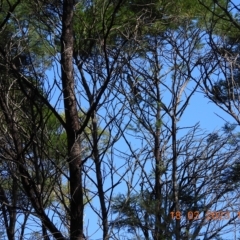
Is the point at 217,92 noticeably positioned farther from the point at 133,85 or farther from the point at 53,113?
the point at 53,113

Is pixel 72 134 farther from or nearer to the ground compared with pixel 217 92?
nearer to the ground

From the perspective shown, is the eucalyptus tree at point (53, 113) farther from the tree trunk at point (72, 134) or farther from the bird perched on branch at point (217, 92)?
the bird perched on branch at point (217, 92)

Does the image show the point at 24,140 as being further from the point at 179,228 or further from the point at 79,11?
the point at 79,11

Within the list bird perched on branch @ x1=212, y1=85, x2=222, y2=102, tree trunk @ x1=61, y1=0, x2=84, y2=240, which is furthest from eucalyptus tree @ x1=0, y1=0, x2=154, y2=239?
bird perched on branch @ x1=212, y1=85, x2=222, y2=102

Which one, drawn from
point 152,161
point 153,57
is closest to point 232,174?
point 152,161

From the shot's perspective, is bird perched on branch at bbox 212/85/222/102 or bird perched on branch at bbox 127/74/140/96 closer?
bird perched on branch at bbox 127/74/140/96

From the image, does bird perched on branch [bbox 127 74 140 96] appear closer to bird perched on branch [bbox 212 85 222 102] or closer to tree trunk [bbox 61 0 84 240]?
bird perched on branch [bbox 212 85 222 102]

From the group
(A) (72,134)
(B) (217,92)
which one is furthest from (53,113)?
(B) (217,92)

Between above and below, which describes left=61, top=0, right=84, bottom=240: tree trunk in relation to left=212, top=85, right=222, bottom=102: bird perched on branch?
below

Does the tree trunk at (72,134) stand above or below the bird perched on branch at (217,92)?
below
